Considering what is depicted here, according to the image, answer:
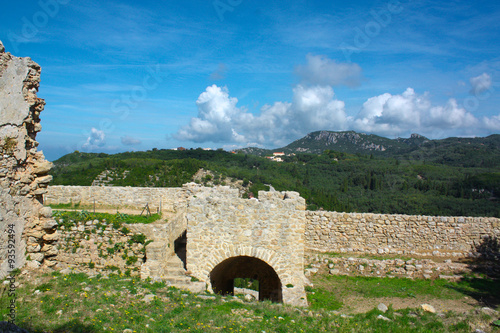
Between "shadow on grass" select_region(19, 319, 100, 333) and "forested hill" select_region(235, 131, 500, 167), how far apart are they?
81197 mm

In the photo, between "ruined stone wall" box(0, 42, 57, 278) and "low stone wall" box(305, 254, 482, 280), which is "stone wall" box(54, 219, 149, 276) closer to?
"ruined stone wall" box(0, 42, 57, 278)

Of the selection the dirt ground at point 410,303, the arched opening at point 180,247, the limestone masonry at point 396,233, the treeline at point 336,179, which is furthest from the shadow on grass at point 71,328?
the treeline at point 336,179

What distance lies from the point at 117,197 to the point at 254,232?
30.9ft

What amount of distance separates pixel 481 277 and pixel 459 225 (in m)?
2.38

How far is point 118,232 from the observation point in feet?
32.2

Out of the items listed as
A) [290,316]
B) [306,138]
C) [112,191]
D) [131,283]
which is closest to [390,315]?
[290,316]

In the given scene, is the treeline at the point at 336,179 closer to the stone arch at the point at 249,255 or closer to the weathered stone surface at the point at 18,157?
the stone arch at the point at 249,255

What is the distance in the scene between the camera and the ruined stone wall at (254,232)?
28.4 ft

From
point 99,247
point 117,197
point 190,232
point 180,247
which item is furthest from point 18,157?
point 117,197

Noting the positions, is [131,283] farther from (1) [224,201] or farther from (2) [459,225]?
(2) [459,225]

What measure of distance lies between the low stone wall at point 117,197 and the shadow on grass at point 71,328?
9850 mm

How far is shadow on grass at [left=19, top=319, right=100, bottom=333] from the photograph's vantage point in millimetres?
4406

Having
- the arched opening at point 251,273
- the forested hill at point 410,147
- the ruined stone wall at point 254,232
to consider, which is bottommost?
the arched opening at point 251,273

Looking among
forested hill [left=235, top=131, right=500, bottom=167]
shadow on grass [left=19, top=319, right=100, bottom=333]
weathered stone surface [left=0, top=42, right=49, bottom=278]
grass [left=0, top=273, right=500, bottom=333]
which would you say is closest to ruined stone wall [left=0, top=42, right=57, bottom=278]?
weathered stone surface [left=0, top=42, right=49, bottom=278]
